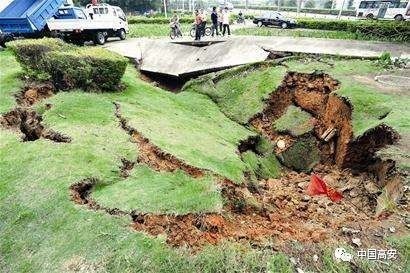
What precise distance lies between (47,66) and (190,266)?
7.73 metres

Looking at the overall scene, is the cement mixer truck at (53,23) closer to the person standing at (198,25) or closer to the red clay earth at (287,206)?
the person standing at (198,25)

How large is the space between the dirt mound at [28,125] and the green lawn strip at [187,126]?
165 cm

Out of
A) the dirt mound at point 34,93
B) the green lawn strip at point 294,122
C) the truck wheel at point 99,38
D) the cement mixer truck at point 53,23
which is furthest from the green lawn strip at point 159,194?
the truck wheel at point 99,38

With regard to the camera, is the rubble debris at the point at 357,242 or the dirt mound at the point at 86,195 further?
the dirt mound at the point at 86,195

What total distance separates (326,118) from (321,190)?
9.67 ft

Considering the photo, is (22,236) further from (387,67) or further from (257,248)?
(387,67)

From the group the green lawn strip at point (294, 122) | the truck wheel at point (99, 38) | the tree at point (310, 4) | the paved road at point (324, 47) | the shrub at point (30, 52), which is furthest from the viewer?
the tree at point (310, 4)

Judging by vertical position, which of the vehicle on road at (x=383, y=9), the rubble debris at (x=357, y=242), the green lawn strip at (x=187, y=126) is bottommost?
the vehicle on road at (x=383, y=9)

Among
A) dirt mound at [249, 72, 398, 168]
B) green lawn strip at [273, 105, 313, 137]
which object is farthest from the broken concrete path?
green lawn strip at [273, 105, 313, 137]

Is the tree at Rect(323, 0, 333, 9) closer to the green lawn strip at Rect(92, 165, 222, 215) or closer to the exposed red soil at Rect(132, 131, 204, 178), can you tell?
the exposed red soil at Rect(132, 131, 204, 178)

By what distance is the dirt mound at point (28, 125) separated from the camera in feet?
25.5

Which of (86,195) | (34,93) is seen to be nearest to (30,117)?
(34,93)

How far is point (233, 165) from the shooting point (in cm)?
798

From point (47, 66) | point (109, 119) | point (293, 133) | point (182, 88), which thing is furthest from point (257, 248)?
point (182, 88)
